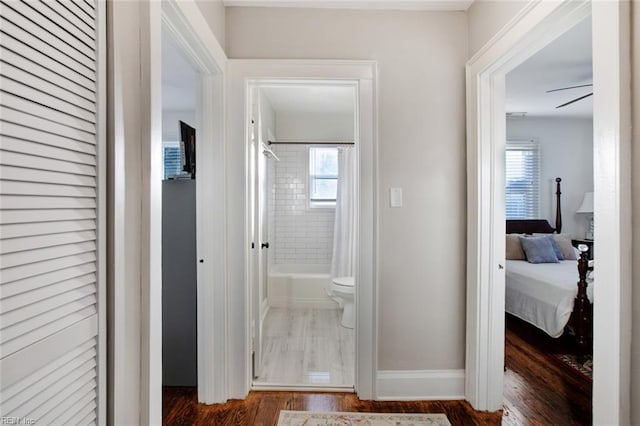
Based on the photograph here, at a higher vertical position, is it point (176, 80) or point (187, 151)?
point (176, 80)

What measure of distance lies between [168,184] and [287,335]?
183cm

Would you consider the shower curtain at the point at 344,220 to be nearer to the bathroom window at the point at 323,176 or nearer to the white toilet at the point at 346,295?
the bathroom window at the point at 323,176

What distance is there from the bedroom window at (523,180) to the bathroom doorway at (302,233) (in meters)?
2.46

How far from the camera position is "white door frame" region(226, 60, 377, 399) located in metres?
2.14

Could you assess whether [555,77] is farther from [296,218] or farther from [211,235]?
[211,235]

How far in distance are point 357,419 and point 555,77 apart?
12.1 feet

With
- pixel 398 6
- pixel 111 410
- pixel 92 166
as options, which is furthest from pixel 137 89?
pixel 398 6

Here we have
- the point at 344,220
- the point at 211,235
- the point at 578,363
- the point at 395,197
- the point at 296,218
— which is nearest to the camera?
the point at 211,235

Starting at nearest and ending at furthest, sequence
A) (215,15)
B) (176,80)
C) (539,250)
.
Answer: (215,15), (176,80), (539,250)

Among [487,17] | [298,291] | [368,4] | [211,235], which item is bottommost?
[298,291]

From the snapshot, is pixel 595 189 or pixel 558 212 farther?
pixel 558 212

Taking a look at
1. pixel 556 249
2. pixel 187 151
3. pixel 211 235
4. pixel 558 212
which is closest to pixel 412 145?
pixel 211 235

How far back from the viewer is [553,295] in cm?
306

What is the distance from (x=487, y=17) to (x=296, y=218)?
10.9 ft
